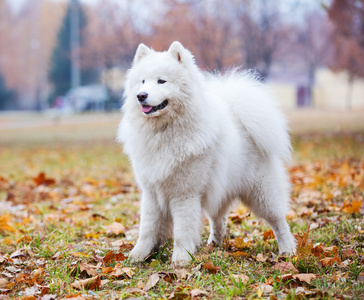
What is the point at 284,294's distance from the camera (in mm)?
2506

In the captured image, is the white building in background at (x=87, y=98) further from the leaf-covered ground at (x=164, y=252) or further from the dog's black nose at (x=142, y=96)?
the dog's black nose at (x=142, y=96)

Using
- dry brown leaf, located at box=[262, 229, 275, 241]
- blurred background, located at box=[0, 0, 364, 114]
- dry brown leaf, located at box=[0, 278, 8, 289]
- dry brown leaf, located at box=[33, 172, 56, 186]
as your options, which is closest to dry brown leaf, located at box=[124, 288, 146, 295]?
dry brown leaf, located at box=[0, 278, 8, 289]

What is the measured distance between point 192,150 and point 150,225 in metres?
0.76

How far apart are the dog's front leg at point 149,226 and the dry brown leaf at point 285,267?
40.6 inches

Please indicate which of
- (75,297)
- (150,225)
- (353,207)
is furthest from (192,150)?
(353,207)

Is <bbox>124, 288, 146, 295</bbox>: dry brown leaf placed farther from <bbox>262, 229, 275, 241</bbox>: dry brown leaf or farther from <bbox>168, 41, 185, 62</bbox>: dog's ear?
<bbox>168, 41, 185, 62</bbox>: dog's ear

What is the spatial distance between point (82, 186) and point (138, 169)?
3379 mm

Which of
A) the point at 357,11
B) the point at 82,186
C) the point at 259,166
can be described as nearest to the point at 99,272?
the point at 259,166

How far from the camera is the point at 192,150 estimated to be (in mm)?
3176

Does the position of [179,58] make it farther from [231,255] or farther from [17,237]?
[17,237]

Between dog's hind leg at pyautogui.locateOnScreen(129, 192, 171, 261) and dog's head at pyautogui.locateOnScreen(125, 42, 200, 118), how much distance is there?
0.74m

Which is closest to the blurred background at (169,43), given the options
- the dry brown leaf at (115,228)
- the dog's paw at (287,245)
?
the dry brown leaf at (115,228)

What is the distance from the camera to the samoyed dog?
10.6 feet

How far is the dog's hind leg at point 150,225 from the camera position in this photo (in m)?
3.40
